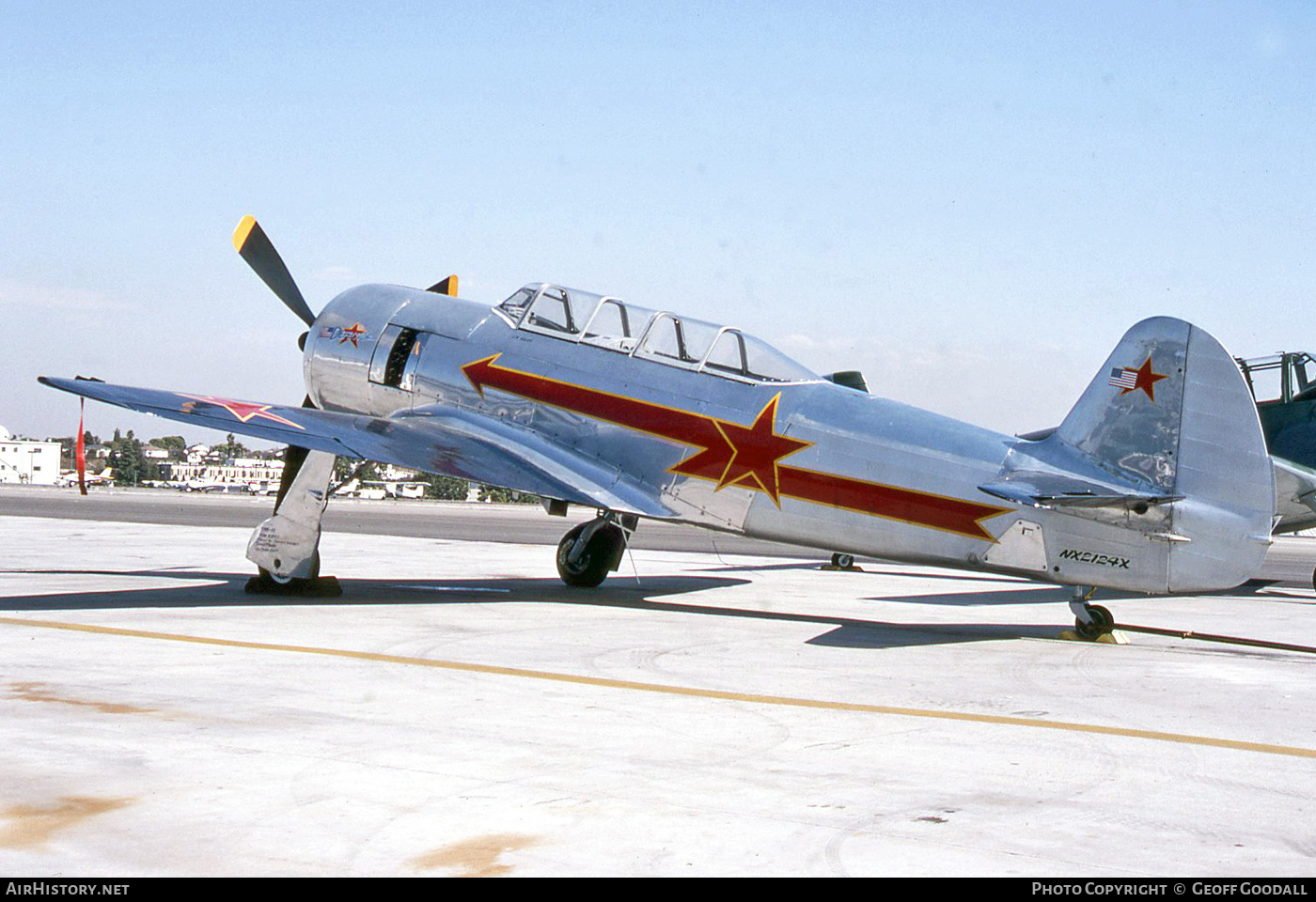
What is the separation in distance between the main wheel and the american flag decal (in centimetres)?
632

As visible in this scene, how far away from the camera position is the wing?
11859 mm

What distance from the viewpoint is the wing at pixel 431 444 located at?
38.9ft

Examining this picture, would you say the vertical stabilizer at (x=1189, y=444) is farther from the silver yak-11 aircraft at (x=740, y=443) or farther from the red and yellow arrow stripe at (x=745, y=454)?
the red and yellow arrow stripe at (x=745, y=454)

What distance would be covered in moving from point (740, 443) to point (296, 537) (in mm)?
4378

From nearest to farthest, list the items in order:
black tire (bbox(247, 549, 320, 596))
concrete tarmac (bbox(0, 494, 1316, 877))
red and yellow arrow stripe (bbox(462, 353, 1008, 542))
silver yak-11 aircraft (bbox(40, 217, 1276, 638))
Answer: concrete tarmac (bbox(0, 494, 1316, 877))
silver yak-11 aircraft (bbox(40, 217, 1276, 638))
red and yellow arrow stripe (bbox(462, 353, 1008, 542))
black tire (bbox(247, 549, 320, 596))

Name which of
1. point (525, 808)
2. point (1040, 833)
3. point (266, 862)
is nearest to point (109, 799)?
point (266, 862)

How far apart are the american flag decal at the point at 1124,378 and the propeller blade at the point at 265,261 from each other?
9.79m

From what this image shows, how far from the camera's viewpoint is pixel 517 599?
43.9 feet

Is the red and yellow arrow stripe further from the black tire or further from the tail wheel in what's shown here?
the black tire

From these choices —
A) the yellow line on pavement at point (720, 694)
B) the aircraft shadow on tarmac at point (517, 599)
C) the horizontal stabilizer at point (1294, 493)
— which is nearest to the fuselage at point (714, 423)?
the aircraft shadow on tarmac at point (517, 599)

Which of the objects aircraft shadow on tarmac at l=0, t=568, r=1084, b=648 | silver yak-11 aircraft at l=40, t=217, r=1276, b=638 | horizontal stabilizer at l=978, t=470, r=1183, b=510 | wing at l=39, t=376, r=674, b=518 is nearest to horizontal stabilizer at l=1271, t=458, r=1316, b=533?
aircraft shadow on tarmac at l=0, t=568, r=1084, b=648

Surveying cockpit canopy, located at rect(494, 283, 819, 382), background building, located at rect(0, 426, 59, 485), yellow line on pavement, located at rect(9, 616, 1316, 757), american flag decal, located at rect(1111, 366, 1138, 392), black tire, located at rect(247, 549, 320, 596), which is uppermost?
cockpit canopy, located at rect(494, 283, 819, 382)

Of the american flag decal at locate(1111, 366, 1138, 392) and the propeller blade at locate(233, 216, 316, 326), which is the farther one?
the propeller blade at locate(233, 216, 316, 326)

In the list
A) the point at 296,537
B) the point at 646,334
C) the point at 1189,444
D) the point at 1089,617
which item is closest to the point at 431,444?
the point at 296,537
